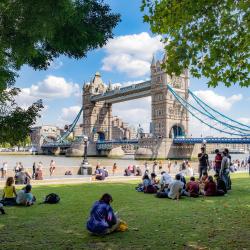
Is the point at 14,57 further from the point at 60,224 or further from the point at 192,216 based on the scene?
the point at 192,216

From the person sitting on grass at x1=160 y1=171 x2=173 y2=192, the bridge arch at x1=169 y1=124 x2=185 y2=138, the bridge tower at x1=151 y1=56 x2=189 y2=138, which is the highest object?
the bridge tower at x1=151 y1=56 x2=189 y2=138

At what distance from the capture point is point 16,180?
18.5m

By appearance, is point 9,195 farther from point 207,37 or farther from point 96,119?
point 96,119

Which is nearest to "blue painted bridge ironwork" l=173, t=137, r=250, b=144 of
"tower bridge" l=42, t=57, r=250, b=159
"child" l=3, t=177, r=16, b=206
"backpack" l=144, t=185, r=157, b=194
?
"tower bridge" l=42, t=57, r=250, b=159

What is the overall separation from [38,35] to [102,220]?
3.66m

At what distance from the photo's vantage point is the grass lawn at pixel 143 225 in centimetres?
663

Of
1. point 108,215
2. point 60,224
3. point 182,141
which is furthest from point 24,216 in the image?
point 182,141

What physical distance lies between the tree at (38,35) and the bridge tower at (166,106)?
292 ft

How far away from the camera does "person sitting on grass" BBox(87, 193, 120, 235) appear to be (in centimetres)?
720

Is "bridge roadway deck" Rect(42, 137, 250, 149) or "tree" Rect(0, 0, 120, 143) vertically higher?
"bridge roadway deck" Rect(42, 137, 250, 149)

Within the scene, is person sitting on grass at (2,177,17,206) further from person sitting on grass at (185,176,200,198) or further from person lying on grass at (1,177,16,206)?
person sitting on grass at (185,176,200,198)

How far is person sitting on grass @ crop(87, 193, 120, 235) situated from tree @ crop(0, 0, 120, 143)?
6.99 feet

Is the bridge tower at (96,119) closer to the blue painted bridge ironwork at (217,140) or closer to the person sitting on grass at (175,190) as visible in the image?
the blue painted bridge ironwork at (217,140)

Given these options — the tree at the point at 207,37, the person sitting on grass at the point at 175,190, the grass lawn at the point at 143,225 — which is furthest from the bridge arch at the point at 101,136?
the tree at the point at 207,37
